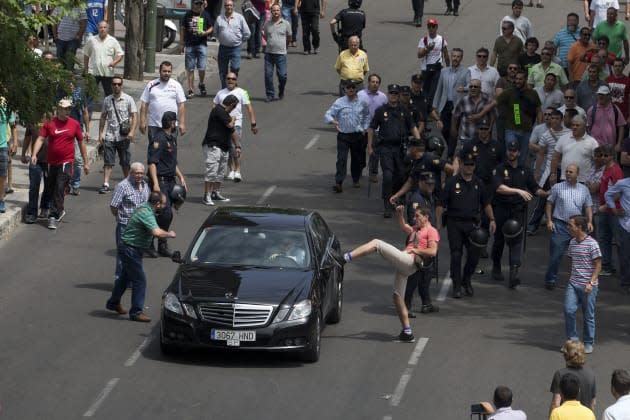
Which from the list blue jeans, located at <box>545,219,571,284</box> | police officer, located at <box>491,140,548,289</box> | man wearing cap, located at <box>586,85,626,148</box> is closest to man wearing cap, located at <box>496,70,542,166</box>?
man wearing cap, located at <box>586,85,626,148</box>

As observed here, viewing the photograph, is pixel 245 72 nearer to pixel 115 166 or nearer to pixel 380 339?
pixel 115 166

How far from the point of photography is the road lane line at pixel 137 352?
16062 mm

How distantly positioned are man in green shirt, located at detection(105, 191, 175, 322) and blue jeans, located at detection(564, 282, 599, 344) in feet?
15.5

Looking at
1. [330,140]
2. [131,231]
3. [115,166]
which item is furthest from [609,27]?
[131,231]

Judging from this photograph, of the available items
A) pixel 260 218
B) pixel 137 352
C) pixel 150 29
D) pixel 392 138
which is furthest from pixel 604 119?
pixel 150 29

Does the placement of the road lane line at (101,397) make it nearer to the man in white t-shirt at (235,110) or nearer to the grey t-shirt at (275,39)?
the man in white t-shirt at (235,110)

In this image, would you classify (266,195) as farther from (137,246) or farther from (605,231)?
(137,246)

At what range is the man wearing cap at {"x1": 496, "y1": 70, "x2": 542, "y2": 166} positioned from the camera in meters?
23.5

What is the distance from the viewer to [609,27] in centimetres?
2820

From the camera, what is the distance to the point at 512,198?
64.5ft

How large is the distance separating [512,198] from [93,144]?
940 centimetres

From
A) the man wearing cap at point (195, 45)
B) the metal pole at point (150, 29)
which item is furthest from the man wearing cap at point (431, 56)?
A: the metal pole at point (150, 29)

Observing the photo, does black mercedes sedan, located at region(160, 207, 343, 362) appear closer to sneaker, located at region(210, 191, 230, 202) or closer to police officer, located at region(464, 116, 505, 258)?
police officer, located at region(464, 116, 505, 258)

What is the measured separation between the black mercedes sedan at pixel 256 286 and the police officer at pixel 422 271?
0.88 m
